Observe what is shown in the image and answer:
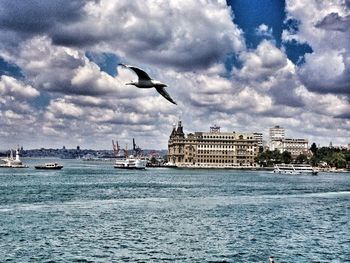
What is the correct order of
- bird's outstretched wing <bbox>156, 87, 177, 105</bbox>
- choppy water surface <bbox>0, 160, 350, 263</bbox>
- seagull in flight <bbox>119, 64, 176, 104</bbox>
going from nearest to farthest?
1. bird's outstretched wing <bbox>156, 87, 177, 105</bbox>
2. seagull in flight <bbox>119, 64, 176, 104</bbox>
3. choppy water surface <bbox>0, 160, 350, 263</bbox>

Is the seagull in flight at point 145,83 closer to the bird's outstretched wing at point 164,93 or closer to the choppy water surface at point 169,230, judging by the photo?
the bird's outstretched wing at point 164,93

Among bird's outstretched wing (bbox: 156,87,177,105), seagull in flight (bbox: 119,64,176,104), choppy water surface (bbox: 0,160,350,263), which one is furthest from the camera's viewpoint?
choppy water surface (bbox: 0,160,350,263)

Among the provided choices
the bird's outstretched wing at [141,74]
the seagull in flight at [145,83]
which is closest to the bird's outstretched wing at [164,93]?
the seagull in flight at [145,83]

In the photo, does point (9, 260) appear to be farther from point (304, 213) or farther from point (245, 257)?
point (304, 213)

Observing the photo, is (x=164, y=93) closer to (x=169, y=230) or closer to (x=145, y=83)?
(x=145, y=83)

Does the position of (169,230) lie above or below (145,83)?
below

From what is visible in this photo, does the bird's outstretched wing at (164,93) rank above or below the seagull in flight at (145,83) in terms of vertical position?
below

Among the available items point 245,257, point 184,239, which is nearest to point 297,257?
point 245,257

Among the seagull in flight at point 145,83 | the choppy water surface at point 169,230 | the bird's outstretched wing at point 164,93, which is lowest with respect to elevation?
the choppy water surface at point 169,230

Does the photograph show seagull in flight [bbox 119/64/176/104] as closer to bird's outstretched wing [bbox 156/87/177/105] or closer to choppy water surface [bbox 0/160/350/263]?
bird's outstretched wing [bbox 156/87/177/105]

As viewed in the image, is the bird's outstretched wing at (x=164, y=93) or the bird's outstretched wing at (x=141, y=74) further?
the bird's outstretched wing at (x=141, y=74)

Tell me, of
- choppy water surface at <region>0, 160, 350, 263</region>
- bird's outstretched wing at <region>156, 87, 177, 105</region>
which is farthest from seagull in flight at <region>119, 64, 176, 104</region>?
choppy water surface at <region>0, 160, 350, 263</region>

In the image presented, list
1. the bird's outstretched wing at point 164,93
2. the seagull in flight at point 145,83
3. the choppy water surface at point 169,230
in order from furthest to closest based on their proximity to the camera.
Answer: the choppy water surface at point 169,230 < the seagull in flight at point 145,83 < the bird's outstretched wing at point 164,93

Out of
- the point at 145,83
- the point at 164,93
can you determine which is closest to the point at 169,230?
the point at 145,83
